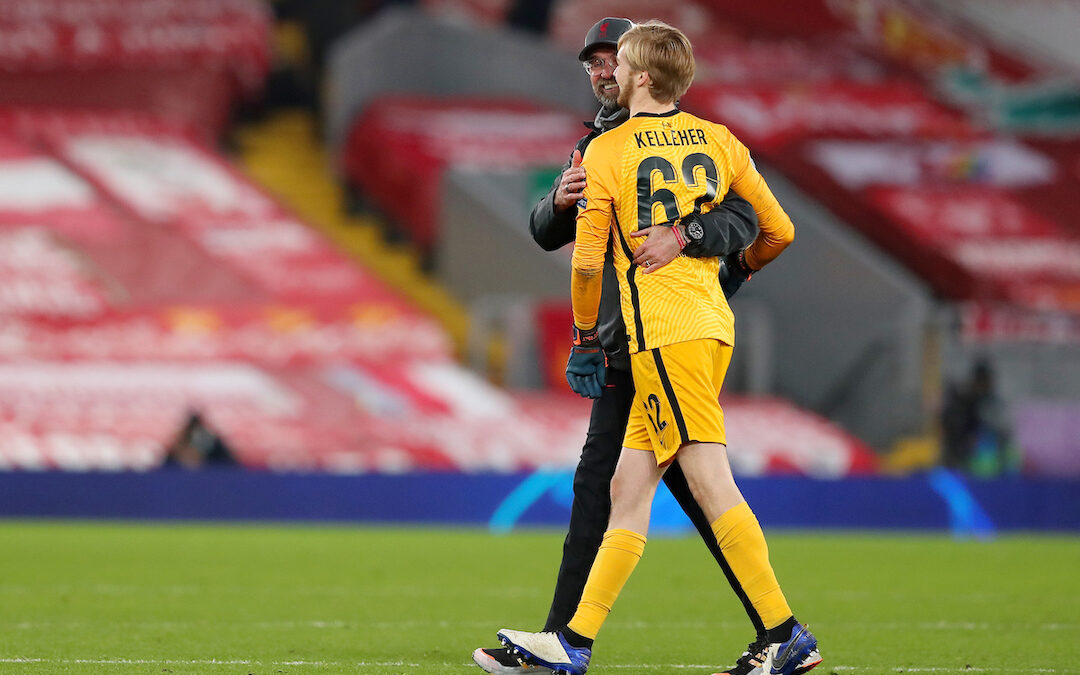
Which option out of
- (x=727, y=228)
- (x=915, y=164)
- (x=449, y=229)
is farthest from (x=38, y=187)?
(x=727, y=228)

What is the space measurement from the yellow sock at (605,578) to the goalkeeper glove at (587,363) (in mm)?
429

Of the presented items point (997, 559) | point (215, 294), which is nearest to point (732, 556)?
point (997, 559)

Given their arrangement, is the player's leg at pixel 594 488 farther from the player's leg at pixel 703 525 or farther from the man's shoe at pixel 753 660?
the man's shoe at pixel 753 660

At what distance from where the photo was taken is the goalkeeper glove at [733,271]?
16.3ft

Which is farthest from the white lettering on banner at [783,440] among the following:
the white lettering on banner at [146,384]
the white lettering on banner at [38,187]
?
the white lettering on banner at [38,187]

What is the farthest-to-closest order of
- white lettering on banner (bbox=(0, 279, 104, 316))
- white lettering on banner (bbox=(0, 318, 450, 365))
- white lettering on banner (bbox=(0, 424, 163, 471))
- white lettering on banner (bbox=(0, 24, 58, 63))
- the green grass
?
white lettering on banner (bbox=(0, 24, 58, 63)) < white lettering on banner (bbox=(0, 279, 104, 316)) < white lettering on banner (bbox=(0, 318, 450, 365)) < white lettering on banner (bbox=(0, 424, 163, 471)) < the green grass

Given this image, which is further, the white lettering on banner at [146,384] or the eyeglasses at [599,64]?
the white lettering on banner at [146,384]

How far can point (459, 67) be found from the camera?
79.1ft

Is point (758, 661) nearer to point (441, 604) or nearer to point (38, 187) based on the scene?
point (441, 604)

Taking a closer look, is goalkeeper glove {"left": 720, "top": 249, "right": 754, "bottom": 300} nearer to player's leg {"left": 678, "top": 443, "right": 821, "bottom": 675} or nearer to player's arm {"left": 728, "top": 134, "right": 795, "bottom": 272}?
player's arm {"left": 728, "top": 134, "right": 795, "bottom": 272}

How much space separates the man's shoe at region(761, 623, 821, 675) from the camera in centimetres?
449

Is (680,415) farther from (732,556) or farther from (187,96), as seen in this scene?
(187,96)

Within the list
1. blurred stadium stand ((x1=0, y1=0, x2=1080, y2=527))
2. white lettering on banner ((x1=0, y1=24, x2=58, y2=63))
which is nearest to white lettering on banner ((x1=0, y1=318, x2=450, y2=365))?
blurred stadium stand ((x1=0, y1=0, x2=1080, y2=527))

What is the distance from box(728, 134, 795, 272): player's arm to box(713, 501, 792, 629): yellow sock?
2.60ft
